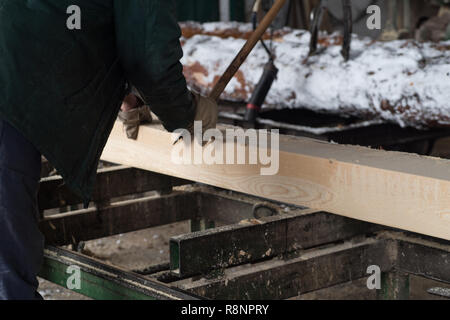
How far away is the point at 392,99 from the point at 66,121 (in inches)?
82.2

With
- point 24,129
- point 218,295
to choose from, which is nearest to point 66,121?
point 24,129

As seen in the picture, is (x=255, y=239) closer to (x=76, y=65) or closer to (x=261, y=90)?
(x=76, y=65)

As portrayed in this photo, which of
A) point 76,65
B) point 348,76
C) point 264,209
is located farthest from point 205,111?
point 348,76

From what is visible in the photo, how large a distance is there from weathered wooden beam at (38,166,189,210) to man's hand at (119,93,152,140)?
276 mm

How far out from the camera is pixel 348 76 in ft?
12.1

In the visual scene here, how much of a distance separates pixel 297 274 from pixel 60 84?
106 cm

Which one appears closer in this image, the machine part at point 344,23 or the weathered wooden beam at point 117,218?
the weathered wooden beam at point 117,218

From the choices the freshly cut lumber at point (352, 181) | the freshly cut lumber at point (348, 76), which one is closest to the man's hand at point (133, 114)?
the freshly cut lumber at point (352, 181)

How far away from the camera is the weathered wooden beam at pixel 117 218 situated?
2.86 meters

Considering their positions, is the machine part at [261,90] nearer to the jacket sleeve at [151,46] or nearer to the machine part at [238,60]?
the machine part at [238,60]

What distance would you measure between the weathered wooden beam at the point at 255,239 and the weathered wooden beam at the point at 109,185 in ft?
2.85
